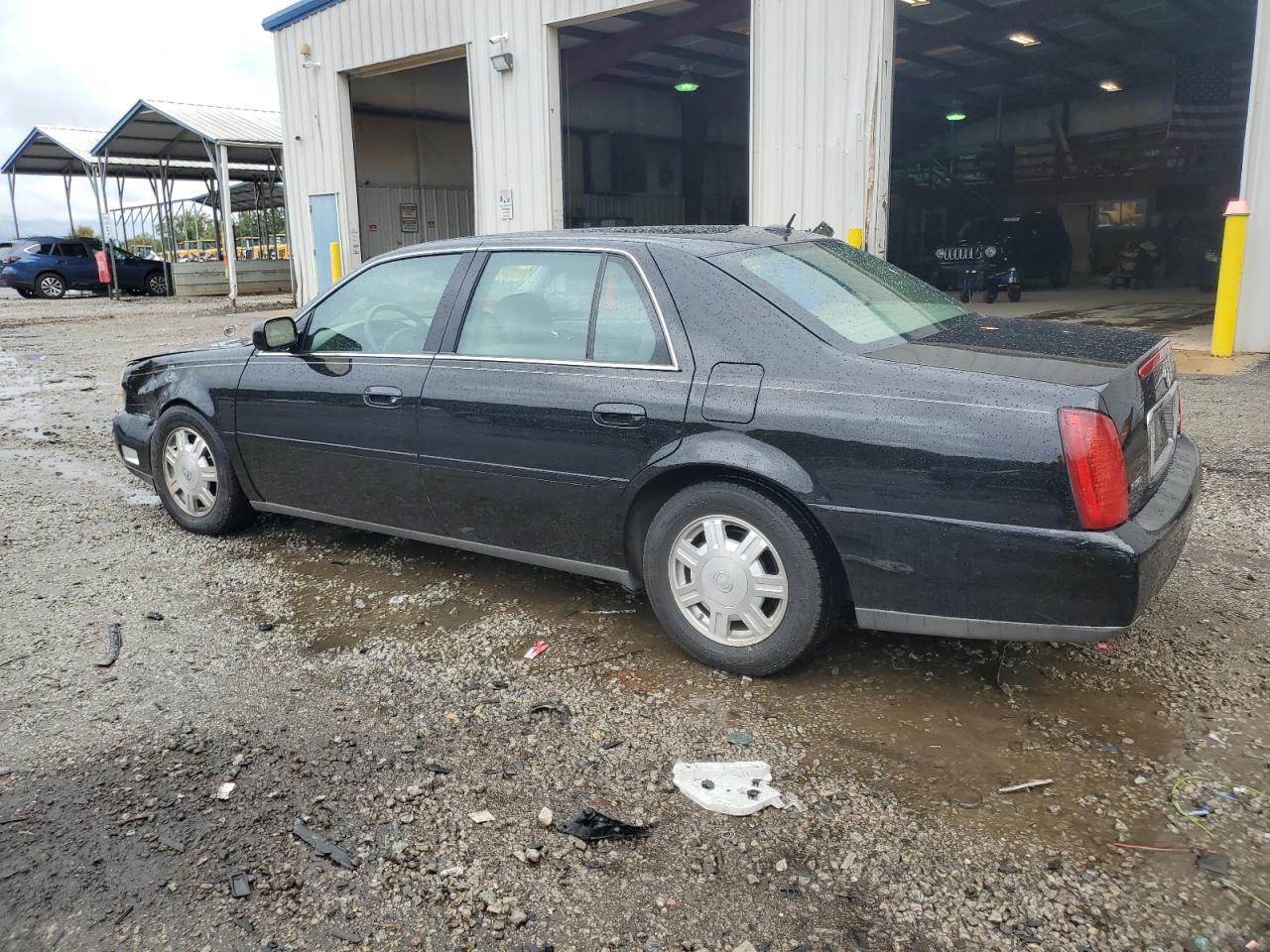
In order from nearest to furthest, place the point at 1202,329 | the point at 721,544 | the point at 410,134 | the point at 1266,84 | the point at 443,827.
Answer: the point at 443,827 < the point at 721,544 < the point at 1266,84 < the point at 1202,329 < the point at 410,134

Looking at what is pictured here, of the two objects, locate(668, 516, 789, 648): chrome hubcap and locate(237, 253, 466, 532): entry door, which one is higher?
locate(237, 253, 466, 532): entry door

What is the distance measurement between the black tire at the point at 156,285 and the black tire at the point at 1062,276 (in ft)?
82.3

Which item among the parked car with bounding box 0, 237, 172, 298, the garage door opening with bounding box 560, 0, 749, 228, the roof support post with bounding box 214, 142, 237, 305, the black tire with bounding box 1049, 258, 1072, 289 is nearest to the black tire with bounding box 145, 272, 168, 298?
the parked car with bounding box 0, 237, 172, 298

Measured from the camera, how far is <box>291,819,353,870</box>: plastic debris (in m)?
2.60

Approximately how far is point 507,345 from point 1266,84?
30.0ft

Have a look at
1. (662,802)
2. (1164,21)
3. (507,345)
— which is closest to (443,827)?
(662,802)

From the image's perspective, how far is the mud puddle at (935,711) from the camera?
8.86 ft

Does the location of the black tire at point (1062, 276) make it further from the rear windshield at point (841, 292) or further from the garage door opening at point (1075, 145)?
the rear windshield at point (841, 292)

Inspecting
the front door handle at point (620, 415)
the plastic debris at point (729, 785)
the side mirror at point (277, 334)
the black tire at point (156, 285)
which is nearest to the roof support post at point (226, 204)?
the black tire at point (156, 285)

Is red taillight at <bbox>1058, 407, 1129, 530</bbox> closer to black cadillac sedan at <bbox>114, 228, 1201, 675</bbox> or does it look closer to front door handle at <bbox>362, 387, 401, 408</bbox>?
black cadillac sedan at <bbox>114, 228, 1201, 675</bbox>

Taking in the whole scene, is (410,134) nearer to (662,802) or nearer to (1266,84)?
(1266,84)

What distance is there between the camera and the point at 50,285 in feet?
94.6

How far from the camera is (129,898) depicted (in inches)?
97.3

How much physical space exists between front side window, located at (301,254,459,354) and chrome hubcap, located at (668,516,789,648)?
1.64m
